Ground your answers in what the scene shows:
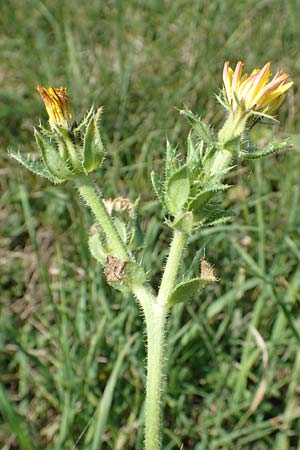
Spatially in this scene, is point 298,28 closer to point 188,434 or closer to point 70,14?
point 70,14

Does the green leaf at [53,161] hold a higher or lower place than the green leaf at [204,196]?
higher

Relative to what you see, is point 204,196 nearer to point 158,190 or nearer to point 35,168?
point 158,190

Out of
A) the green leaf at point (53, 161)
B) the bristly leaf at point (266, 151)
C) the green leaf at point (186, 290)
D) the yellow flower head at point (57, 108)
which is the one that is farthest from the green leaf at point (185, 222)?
the yellow flower head at point (57, 108)

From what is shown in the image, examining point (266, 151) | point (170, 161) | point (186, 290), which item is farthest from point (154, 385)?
point (266, 151)

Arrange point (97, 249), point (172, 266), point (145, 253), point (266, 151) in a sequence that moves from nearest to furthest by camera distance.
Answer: point (266, 151) → point (172, 266) → point (97, 249) → point (145, 253)

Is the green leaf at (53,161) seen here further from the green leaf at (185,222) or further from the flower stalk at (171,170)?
the green leaf at (185,222)
